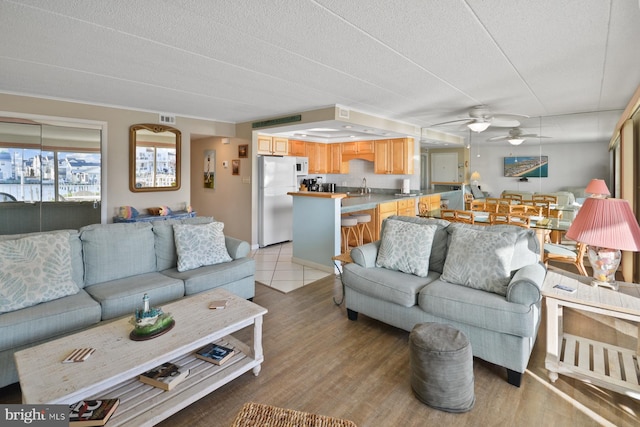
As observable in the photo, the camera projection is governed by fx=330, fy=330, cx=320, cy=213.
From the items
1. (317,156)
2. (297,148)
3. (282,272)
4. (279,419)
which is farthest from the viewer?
(317,156)

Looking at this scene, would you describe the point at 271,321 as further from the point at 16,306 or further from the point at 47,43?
the point at 47,43

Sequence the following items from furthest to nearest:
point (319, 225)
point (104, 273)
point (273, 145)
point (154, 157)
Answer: point (273, 145) < point (154, 157) < point (319, 225) < point (104, 273)

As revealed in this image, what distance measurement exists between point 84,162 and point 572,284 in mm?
5506

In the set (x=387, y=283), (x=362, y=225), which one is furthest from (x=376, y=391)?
(x=362, y=225)

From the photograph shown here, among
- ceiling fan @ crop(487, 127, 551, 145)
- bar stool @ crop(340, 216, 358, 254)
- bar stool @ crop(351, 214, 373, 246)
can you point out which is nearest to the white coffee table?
bar stool @ crop(340, 216, 358, 254)

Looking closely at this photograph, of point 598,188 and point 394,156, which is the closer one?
point 598,188

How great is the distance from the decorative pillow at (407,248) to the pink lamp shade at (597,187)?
11.0 feet

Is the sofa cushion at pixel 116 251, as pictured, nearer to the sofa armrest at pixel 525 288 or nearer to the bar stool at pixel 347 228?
the bar stool at pixel 347 228

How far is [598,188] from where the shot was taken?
→ 4.69 m

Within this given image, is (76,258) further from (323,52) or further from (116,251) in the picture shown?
(323,52)

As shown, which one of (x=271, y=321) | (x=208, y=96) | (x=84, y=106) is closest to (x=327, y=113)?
(x=208, y=96)

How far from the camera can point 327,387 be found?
85.3 inches

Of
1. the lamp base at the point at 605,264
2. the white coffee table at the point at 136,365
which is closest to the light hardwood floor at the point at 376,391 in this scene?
the white coffee table at the point at 136,365

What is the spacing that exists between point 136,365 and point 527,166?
228 inches
